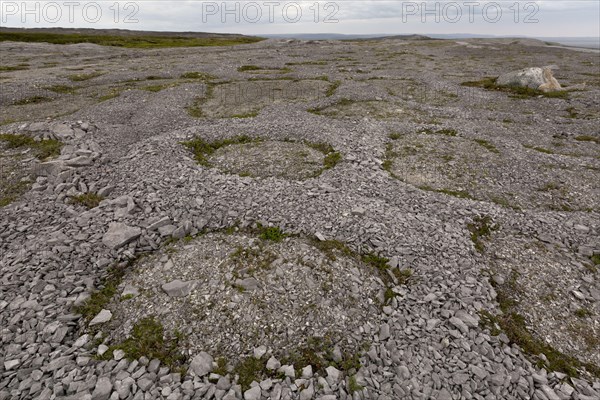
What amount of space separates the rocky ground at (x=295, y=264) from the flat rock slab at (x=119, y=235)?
69 mm

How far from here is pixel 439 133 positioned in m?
30.2

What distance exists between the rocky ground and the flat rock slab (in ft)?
0.23

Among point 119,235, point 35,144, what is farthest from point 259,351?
point 35,144

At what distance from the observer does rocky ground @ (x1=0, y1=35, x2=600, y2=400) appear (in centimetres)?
982

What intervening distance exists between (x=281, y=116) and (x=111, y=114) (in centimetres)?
1745

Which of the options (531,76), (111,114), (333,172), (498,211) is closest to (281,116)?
(333,172)

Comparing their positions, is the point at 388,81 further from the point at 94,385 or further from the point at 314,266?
the point at 94,385

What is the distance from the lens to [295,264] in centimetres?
1355

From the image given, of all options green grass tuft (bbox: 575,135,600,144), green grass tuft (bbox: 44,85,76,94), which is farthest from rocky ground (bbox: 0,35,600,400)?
green grass tuft (bbox: 44,85,76,94)

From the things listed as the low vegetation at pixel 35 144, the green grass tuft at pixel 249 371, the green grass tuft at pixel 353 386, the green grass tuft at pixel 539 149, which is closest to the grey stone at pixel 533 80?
the green grass tuft at pixel 539 149

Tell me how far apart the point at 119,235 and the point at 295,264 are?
8.05 metres

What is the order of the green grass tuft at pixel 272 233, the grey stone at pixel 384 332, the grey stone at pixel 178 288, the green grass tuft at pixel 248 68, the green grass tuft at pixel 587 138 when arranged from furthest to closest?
the green grass tuft at pixel 248 68 < the green grass tuft at pixel 587 138 < the green grass tuft at pixel 272 233 < the grey stone at pixel 178 288 < the grey stone at pixel 384 332

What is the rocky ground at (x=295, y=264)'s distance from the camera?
9.82m

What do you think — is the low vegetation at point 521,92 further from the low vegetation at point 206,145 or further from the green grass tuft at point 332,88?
the low vegetation at point 206,145
